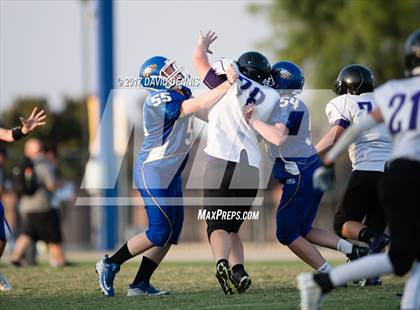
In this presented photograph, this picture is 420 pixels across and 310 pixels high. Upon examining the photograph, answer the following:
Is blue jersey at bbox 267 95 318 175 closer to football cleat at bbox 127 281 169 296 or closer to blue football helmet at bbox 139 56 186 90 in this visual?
blue football helmet at bbox 139 56 186 90

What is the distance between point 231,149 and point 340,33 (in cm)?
2197

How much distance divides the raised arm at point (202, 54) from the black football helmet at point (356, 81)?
1.35 metres

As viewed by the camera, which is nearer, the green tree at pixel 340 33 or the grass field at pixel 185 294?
the grass field at pixel 185 294

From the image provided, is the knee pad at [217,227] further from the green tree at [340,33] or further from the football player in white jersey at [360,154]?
the green tree at [340,33]

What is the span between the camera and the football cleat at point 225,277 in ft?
23.5

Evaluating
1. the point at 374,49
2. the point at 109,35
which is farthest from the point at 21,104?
the point at 109,35

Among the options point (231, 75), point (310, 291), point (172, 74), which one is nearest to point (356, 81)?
point (231, 75)

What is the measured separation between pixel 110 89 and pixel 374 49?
12.8m

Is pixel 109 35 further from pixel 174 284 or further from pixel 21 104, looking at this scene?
pixel 21 104

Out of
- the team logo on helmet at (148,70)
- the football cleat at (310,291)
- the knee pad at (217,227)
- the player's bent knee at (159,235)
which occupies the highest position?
the team logo on helmet at (148,70)

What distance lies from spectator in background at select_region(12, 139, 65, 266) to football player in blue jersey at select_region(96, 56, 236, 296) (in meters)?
4.77

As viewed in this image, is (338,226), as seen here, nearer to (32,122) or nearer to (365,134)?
(365,134)

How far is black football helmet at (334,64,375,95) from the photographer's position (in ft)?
26.7

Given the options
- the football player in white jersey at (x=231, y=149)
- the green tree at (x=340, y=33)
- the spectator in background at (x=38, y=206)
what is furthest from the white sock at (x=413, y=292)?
Result: the green tree at (x=340, y=33)
